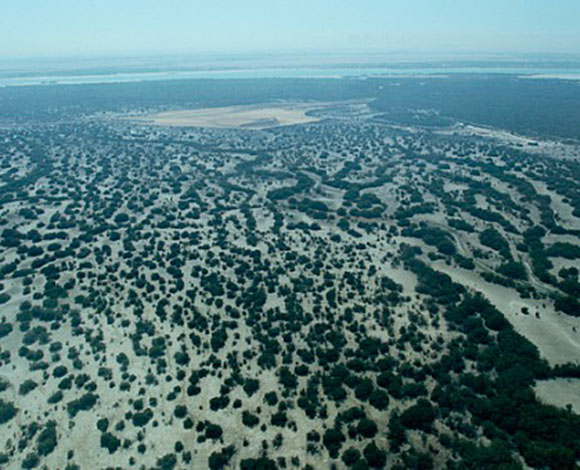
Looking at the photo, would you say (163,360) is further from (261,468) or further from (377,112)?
(377,112)

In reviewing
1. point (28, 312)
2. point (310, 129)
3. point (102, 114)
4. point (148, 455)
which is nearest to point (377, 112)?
point (310, 129)

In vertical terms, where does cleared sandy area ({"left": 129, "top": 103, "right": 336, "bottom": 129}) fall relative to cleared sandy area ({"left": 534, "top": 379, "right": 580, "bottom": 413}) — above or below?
below

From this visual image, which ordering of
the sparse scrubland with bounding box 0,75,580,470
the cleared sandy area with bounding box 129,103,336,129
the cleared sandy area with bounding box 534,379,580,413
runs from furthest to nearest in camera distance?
the cleared sandy area with bounding box 129,103,336,129 → the cleared sandy area with bounding box 534,379,580,413 → the sparse scrubland with bounding box 0,75,580,470

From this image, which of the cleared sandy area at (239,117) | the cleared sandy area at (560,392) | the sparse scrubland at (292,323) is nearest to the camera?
the sparse scrubland at (292,323)

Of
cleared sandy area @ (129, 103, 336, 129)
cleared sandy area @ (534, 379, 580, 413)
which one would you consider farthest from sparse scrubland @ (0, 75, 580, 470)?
cleared sandy area @ (129, 103, 336, 129)

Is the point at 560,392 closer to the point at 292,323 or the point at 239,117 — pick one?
the point at 292,323

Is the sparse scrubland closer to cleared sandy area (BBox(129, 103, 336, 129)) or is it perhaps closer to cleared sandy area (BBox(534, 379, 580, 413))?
cleared sandy area (BBox(534, 379, 580, 413))

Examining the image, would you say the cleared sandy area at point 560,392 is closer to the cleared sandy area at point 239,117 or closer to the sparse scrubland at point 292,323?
the sparse scrubland at point 292,323

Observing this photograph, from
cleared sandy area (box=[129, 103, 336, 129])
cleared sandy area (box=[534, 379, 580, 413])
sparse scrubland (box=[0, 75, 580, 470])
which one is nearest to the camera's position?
sparse scrubland (box=[0, 75, 580, 470])

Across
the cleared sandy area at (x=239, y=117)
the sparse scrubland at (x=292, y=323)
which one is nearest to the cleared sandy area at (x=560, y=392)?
the sparse scrubland at (x=292, y=323)
